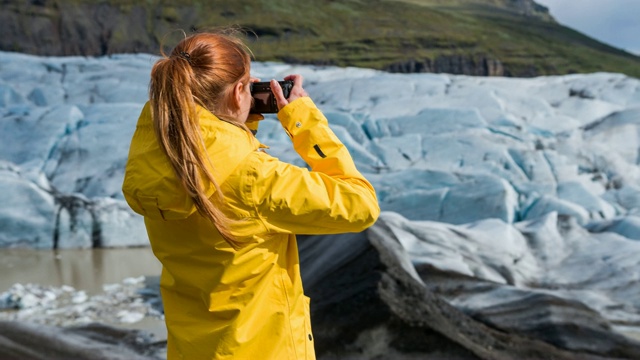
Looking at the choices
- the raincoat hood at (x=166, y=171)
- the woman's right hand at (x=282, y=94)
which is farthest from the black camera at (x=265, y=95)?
the raincoat hood at (x=166, y=171)

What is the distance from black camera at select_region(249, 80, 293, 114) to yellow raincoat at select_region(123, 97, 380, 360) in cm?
4

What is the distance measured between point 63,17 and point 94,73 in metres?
21.3

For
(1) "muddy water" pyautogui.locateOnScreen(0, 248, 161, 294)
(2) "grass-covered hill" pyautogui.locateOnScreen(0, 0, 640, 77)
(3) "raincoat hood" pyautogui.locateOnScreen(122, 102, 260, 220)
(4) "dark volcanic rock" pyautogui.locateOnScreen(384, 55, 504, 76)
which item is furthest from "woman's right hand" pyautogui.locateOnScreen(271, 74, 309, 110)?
(4) "dark volcanic rock" pyautogui.locateOnScreen(384, 55, 504, 76)

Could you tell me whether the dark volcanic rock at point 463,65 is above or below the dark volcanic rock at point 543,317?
below

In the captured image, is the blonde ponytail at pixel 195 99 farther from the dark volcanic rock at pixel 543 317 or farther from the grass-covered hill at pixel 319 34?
the grass-covered hill at pixel 319 34

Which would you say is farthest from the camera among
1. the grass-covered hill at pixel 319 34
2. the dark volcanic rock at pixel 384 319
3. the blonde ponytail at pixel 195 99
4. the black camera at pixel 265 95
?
the grass-covered hill at pixel 319 34

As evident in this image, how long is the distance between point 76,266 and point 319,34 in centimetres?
3240

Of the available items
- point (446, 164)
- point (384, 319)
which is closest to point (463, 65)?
point (446, 164)

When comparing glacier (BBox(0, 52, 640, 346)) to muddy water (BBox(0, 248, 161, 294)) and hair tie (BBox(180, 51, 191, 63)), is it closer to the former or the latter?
muddy water (BBox(0, 248, 161, 294))

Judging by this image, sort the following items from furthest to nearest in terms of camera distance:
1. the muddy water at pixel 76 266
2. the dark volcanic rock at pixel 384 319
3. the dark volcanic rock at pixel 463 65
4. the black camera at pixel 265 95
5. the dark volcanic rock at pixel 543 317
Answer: the dark volcanic rock at pixel 463 65, the muddy water at pixel 76 266, the dark volcanic rock at pixel 543 317, the dark volcanic rock at pixel 384 319, the black camera at pixel 265 95

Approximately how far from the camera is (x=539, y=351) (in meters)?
4.70

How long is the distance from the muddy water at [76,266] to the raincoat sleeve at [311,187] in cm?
599

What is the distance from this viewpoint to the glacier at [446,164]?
25.8ft

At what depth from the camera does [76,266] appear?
27.5ft
